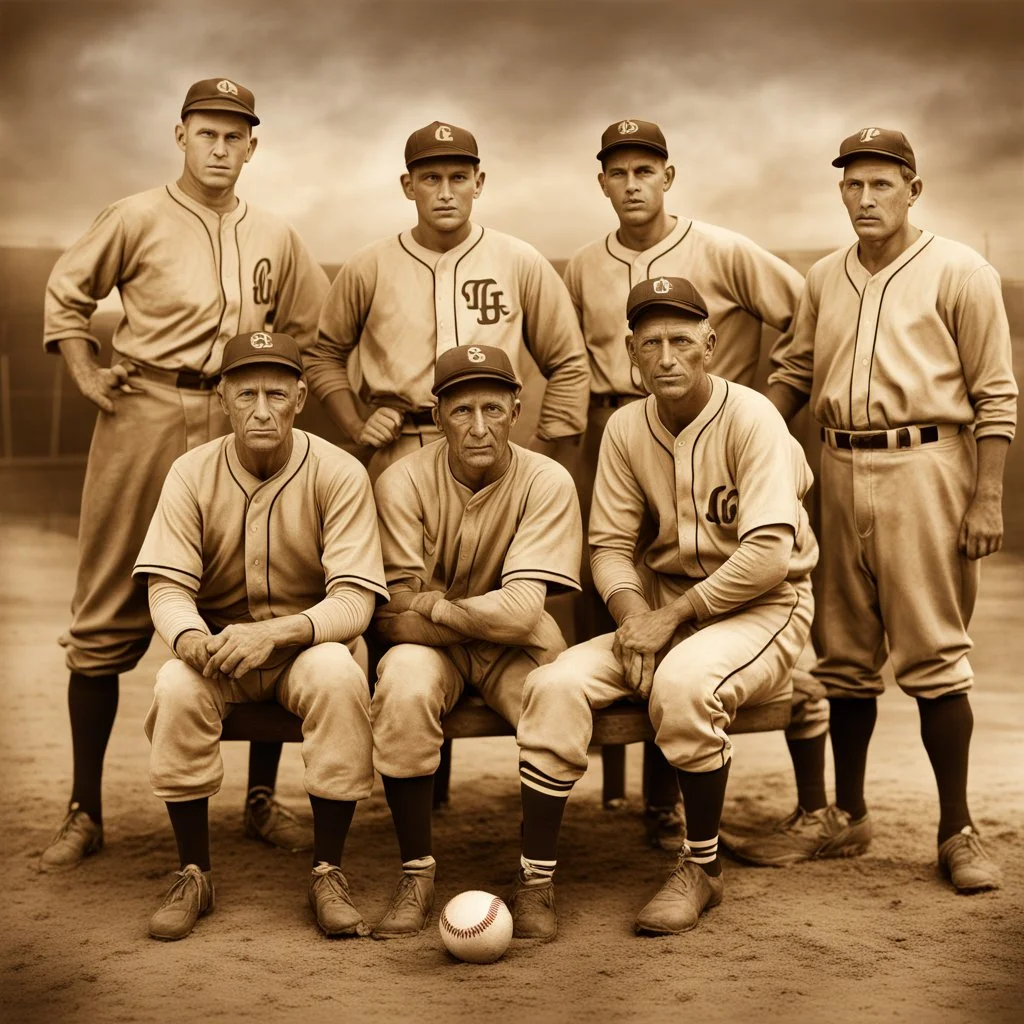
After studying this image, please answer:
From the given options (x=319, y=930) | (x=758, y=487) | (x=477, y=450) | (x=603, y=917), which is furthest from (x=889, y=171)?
(x=319, y=930)

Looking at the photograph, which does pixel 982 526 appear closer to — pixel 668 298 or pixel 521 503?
pixel 668 298

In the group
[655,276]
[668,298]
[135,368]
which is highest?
[655,276]

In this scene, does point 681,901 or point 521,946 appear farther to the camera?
point 681,901

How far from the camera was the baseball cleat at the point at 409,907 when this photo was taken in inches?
151

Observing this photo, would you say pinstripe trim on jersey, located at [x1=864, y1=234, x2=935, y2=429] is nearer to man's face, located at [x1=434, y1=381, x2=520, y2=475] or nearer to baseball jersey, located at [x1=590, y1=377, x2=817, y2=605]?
baseball jersey, located at [x1=590, y1=377, x2=817, y2=605]

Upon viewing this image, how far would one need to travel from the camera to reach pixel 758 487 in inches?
158

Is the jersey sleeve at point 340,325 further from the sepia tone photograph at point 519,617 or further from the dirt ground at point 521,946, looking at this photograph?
the dirt ground at point 521,946

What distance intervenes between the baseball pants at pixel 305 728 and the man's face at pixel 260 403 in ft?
2.03

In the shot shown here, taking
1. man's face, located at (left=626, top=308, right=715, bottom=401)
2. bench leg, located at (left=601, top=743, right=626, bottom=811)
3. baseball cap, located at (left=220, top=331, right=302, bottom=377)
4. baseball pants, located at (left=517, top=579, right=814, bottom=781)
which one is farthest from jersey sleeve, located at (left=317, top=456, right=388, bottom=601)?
bench leg, located at (left=601, top=743, right=626, bottom=811)

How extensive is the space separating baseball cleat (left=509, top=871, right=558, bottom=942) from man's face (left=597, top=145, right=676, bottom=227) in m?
2.14

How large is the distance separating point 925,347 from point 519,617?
1.49 metres

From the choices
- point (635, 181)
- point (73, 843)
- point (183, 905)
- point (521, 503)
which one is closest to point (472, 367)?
point (521, 503)

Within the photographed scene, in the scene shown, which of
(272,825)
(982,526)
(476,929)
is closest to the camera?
(476,929)

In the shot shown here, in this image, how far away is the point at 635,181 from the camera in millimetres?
4652
